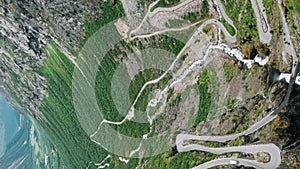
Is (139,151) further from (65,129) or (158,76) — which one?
(65,129)

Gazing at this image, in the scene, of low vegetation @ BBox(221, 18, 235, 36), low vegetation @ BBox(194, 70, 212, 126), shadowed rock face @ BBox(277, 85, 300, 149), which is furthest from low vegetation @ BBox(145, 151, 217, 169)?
low vegetation @ BBox(221, 18, 235, 36)

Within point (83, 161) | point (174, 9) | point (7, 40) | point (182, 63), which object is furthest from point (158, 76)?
point (7, 40)

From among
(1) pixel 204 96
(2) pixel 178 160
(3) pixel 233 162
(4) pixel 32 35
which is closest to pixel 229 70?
(1) pixel 204 96

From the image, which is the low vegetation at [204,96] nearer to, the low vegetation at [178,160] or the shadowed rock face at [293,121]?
the low vegetation at [178,160]

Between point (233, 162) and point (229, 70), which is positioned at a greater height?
point (229, 70)

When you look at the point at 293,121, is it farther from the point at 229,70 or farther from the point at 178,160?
the point at 178,160

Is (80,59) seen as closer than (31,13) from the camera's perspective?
No

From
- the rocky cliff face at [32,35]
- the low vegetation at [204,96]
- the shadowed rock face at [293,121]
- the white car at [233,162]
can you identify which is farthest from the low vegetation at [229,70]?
the rocky cliff face at [32,35]

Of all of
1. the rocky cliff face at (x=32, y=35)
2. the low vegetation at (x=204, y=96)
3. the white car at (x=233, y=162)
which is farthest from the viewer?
the rocky cliff face at (x=32, y=35)

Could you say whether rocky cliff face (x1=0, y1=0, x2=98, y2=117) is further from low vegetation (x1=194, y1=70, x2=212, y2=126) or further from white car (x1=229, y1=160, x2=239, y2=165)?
white car (x1=229, y1=160, x2=239, y2=165)
